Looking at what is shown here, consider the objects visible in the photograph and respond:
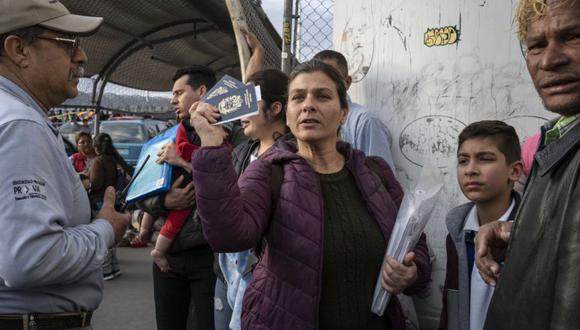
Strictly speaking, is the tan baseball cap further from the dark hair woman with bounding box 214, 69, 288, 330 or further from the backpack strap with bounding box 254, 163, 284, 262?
the dark hair woman with bounding box 214, 69, 288, 330

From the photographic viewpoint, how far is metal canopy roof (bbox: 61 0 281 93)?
7129mm

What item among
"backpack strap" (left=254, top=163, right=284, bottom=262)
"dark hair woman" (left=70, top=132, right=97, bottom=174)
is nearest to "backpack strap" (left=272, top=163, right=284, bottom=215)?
"backpack strap" (left=254, top=163, right=284, bottom=262)

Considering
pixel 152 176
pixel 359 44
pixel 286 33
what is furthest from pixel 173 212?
pixel 286 33

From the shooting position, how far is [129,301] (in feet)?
19.7

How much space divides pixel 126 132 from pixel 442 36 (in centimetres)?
1464

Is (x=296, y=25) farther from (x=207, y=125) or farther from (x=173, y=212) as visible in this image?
(x=207, y=125)

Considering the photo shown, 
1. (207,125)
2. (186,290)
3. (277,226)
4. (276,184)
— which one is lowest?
(186,290)

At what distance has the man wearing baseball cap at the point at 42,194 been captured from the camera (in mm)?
1567

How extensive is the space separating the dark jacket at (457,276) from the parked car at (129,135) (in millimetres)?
13886

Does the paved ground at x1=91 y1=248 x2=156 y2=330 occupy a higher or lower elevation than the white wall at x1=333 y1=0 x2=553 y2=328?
lower

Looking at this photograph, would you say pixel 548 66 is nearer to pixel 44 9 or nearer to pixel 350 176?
pixel 350 176

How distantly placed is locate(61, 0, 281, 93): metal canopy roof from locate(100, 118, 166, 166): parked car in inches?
137

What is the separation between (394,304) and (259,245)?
0.67 meters

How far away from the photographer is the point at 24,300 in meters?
1.73
